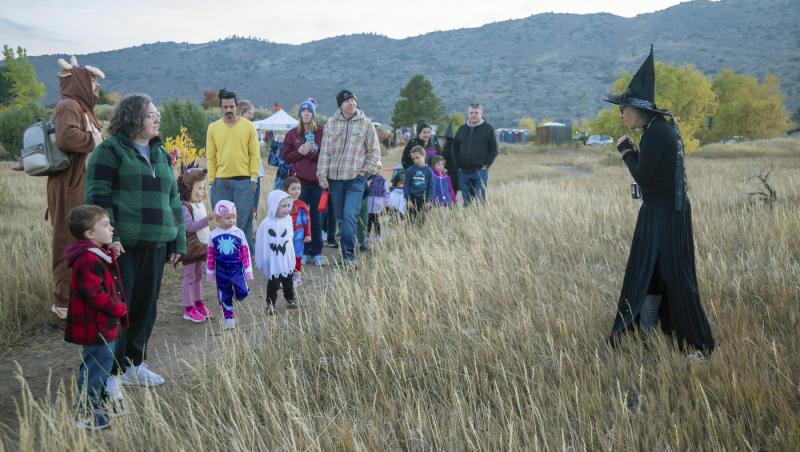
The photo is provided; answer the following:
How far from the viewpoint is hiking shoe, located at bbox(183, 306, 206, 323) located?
540 cm

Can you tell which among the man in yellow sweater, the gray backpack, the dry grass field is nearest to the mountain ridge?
the dry grass field

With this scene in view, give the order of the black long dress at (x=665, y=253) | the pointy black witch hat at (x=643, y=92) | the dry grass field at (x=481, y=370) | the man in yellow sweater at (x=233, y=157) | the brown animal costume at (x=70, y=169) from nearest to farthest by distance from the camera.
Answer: the dry grass field at (x=481, y=370), the black long dress at (x=665, y=253), the pointy black witch hat at (x=643, y=92), the brown animal costume at (x=70, y=169), the man in yellow sweater at (x=233, y=157)

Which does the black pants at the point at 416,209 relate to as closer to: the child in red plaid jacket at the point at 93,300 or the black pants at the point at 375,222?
the black pants at the point at 375,222

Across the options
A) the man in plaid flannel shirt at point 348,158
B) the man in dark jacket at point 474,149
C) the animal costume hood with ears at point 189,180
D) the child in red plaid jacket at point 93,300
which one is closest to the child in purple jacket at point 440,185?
the man in dark jacket at point 474,149

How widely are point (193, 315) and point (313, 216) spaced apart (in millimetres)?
2613

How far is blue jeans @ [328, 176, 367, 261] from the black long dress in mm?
4021

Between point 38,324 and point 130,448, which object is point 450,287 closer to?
point 130,448

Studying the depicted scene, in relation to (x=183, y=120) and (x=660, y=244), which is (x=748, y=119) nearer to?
(x=183, y=120)

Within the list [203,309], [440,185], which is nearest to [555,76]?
[440,185]

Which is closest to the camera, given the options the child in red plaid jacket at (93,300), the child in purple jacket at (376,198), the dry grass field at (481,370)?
the dry grass field at (481,370)

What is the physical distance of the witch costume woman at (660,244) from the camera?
3488mm

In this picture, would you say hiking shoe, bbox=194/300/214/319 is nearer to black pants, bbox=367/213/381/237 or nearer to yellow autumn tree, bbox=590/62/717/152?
black pants, bbox=367/213/381/237

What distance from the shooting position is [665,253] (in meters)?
3.55

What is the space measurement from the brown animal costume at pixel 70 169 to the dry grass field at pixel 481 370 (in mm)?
750
